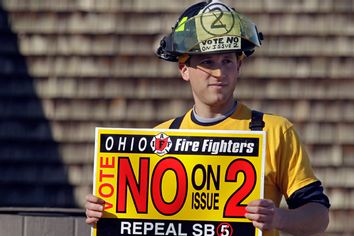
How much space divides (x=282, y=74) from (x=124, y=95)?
1.24m

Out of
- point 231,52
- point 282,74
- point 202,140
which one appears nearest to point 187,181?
point 202,140

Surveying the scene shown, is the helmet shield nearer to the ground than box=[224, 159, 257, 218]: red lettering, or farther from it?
farther from it

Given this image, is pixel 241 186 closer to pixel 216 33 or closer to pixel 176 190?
pixel 176 190

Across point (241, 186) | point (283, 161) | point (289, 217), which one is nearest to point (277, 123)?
point (283, 161)

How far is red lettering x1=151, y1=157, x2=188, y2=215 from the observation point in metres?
4.34

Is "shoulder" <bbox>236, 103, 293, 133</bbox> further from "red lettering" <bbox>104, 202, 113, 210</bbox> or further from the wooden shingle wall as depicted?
the wooden shingle wall

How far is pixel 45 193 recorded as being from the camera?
957 centimetres

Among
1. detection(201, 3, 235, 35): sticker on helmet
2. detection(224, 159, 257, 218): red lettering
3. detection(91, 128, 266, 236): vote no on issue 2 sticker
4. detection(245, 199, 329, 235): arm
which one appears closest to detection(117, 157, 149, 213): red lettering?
detection(91, 128, 266, 236): vote no on issue 2 sticker

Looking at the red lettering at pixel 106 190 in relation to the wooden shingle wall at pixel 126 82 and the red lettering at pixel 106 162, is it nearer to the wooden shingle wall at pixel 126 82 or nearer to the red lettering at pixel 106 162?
the red lettering at pixel 106 162

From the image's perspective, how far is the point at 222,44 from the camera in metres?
4.23

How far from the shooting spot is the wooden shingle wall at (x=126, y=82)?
9.23 metres

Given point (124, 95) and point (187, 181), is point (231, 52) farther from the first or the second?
point (124, 95)

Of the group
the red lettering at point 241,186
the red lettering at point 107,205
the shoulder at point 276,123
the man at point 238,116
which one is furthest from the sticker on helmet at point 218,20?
the red lettering at point 107,205

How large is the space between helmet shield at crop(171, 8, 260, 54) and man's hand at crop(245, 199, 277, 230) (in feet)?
1.82
